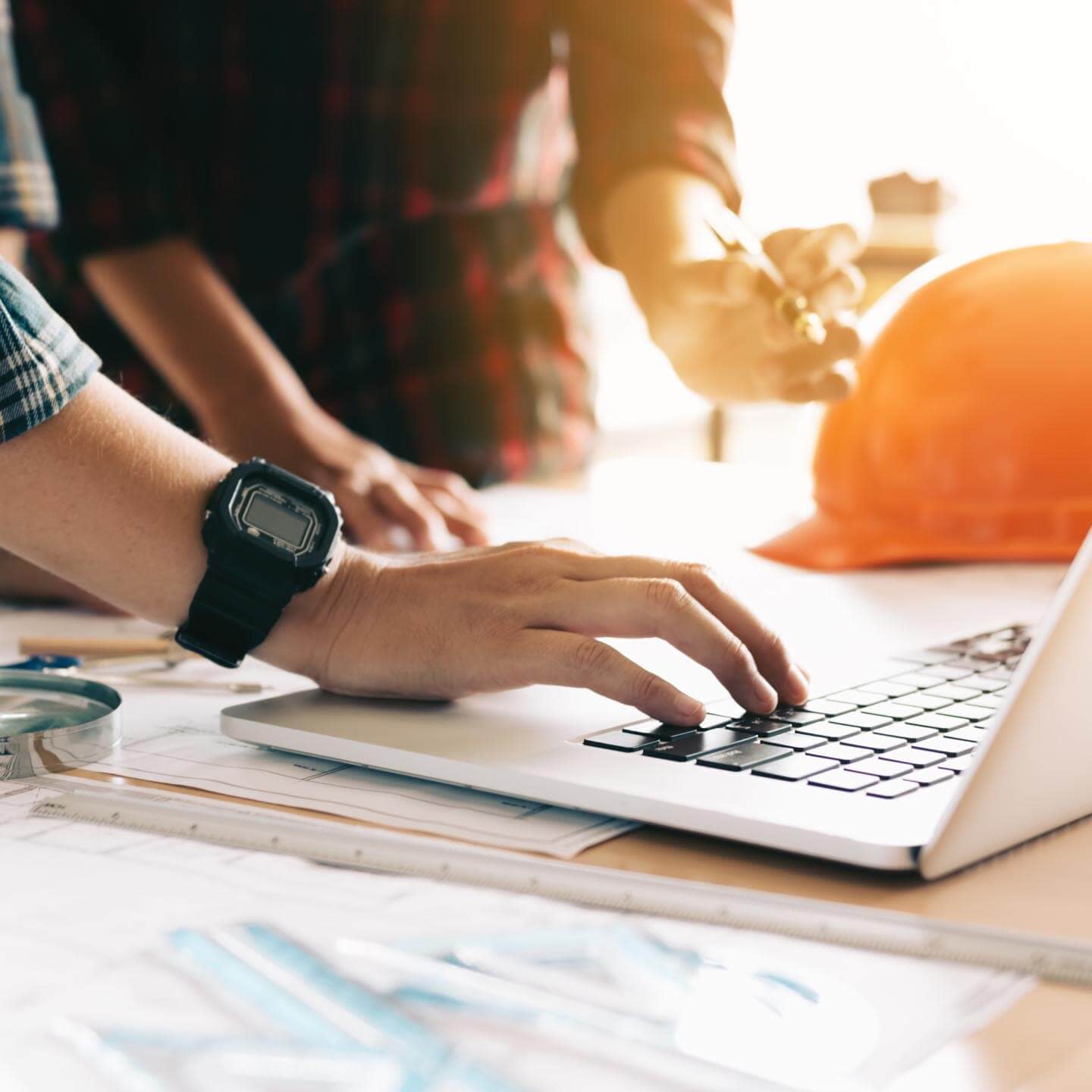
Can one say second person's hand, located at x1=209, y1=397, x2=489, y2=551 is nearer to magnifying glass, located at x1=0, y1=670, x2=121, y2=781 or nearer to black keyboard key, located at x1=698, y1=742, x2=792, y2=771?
magnifying glass, located at x1=0, y1=670, x2=121, y2=781

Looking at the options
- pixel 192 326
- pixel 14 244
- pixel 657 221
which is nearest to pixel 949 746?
pixel 657 221

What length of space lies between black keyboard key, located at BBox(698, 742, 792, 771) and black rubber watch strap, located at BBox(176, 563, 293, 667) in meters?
0.24

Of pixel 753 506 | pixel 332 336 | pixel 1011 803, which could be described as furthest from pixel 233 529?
pixel 332 336

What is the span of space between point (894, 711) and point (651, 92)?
2.95 ft

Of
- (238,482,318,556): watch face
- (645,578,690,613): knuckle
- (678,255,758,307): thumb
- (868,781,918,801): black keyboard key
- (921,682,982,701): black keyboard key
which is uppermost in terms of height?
(678,255,758,307): thumb

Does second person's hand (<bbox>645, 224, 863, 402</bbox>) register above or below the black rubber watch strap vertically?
above

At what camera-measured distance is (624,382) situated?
12.1ft

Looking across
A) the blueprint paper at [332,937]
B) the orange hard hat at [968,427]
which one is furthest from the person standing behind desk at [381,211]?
the blueprint paper at [332,937]

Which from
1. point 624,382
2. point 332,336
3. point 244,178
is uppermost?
point 244,178

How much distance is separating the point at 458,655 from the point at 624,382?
3088 millimetres

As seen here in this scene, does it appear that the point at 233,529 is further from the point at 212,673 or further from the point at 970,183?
the point at 970,183

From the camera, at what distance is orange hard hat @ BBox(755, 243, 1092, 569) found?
3.47ft

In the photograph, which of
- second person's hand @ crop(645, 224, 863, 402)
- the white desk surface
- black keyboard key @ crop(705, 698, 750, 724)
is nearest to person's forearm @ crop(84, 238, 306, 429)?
the white desk surface

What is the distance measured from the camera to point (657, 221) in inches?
49.2
